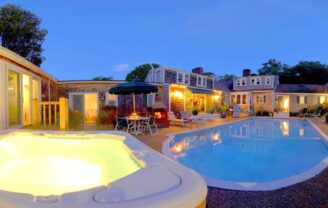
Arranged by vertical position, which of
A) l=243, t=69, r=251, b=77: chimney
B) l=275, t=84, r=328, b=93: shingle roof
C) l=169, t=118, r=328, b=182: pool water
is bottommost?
l=169, t=118, r=328, b=182: pool water

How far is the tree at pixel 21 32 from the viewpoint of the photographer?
2031 cm

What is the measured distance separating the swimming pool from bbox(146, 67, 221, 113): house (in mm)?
6978

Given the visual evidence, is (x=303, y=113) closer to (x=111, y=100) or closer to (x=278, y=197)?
(x=111, y=100)

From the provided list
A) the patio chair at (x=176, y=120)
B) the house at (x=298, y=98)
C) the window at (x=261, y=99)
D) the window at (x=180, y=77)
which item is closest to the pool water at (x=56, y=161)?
the patio chair at (x=176, y=120)

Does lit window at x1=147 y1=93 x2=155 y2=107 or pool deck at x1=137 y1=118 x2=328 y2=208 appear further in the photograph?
lit window at x1=147 y1=93 x2=155 y2=107

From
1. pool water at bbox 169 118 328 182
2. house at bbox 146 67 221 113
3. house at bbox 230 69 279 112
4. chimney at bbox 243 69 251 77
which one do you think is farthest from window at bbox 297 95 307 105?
pool water at bbox 169 118 328 182

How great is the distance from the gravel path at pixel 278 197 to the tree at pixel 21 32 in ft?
78.6

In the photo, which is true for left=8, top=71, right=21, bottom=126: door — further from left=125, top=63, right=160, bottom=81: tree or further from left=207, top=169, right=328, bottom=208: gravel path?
left=125, top=63, right=160, bottom=81: tree

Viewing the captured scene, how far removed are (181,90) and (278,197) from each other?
52.6 feet

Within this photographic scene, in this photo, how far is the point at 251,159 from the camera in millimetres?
7395

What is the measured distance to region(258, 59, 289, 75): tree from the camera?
42.2m

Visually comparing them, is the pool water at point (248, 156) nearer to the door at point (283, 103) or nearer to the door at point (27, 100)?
the door at point (27, 100)

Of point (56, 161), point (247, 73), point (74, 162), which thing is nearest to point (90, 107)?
point (56, 161)

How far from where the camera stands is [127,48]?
57781 mm
